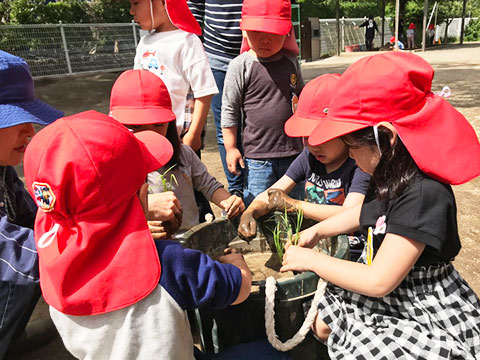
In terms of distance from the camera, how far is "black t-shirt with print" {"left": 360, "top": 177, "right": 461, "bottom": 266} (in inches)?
51.3

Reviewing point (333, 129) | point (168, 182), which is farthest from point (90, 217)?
point (168, 182)

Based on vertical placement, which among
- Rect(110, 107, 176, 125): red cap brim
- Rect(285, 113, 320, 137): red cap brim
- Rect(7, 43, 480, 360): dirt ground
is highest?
Rect(110, 107, 176, 125): red cap brim

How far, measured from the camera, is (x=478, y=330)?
4.58 feet

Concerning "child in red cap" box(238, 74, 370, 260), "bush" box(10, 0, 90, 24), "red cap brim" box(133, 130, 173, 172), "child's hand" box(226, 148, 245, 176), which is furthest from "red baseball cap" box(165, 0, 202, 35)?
"bush" box(10, 0, 90, 24)

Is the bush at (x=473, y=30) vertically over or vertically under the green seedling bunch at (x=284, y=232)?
under

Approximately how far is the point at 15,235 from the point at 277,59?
5.99 ft

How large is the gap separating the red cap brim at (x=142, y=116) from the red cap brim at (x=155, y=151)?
415 mm

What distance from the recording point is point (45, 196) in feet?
3.53

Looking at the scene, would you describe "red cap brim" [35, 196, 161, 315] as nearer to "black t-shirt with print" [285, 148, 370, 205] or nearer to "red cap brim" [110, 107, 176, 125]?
"red cap brim" [110, 107, 176, 125]

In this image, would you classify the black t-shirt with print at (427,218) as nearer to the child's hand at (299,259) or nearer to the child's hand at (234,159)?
the child's hand at (299,259)

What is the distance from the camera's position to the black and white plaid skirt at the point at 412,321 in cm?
134

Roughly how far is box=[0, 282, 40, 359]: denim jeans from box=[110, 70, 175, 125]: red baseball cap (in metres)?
0.91

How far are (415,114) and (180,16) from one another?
174cm

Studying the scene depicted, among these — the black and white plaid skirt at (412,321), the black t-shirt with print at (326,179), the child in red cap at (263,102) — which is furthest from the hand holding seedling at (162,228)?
the child in red cap at (263,102)
